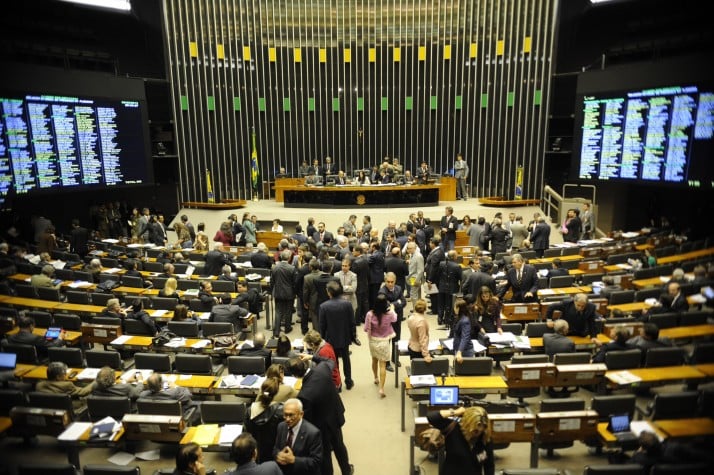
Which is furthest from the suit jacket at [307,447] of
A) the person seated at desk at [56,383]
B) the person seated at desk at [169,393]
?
the person seated at desk at [56,383]

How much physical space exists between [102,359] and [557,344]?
570 cm

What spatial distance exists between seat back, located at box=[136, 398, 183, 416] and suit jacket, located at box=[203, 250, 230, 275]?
16.4 feet

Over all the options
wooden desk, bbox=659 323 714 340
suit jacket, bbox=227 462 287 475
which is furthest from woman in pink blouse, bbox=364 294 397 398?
wooden desk, bbox=659 323 714 340

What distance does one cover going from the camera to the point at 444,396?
4.86 meters

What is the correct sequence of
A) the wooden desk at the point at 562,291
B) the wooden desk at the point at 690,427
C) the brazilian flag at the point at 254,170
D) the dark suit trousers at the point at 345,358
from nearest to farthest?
the wooden desk at the point at 690,427 → the dark suit trousers at the point at 345,358 → the wooden desk at the point at 562,291 → the brazilian flag at the point at 254,170

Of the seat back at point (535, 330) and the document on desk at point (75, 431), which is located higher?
the seat back at point (535, 330)

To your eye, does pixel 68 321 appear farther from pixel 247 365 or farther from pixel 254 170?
pixel 254 170

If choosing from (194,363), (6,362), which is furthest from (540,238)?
(6,362)

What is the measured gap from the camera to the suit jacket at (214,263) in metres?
→ 9.87

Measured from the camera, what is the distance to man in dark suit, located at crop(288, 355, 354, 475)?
14.7 ft

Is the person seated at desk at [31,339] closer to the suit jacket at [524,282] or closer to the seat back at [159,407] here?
the seat back at [159,407]

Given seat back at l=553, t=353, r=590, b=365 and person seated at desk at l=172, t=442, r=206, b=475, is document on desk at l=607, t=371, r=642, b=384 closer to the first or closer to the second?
seat back at l=553, t=353, r=590, b=365

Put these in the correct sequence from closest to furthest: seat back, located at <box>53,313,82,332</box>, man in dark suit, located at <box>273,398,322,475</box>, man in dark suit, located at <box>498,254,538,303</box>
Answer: man in dark suit, located at <box>273,398,322,475</box>, seat back, located at <box>53,313,82,332</box>, man in dark suit, located at <box>498,254,538,303</box>

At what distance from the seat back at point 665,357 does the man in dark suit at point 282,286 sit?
19.1ft
